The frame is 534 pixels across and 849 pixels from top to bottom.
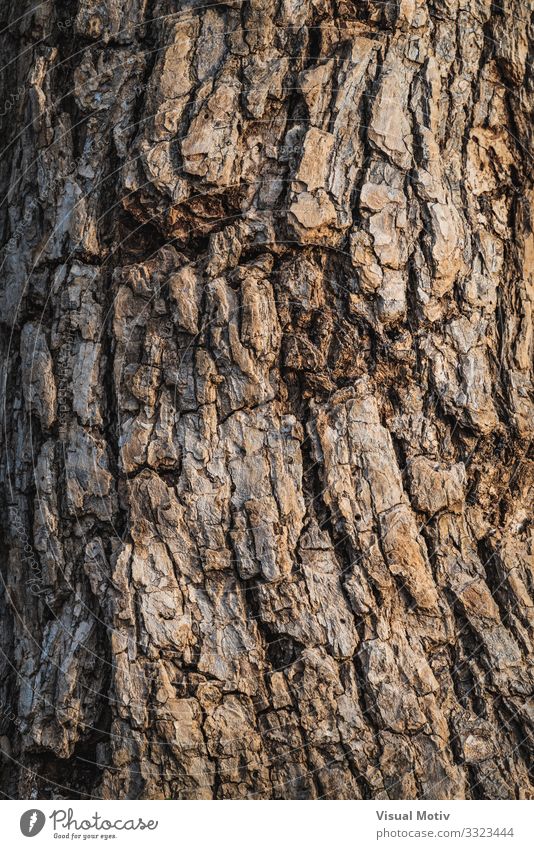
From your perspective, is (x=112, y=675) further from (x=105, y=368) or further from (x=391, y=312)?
(x=391, y=312)

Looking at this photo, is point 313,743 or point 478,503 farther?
point 478,503

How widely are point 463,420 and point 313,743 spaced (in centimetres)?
97

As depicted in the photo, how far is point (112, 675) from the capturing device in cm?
202

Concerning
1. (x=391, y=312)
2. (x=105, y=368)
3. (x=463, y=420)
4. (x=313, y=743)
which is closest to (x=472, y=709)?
(x=313, y=743)
